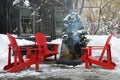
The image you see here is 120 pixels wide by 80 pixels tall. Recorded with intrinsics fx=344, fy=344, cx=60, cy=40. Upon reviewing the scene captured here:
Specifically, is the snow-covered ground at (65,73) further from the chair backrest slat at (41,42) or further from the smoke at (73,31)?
the smoke at (73,31)

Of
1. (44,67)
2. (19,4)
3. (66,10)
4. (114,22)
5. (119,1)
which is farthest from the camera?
(119,1)

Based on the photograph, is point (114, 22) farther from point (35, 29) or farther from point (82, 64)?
point (82, 64)

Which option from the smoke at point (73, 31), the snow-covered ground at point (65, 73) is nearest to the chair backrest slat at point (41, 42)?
the snow-covered ground at point (65, 73)

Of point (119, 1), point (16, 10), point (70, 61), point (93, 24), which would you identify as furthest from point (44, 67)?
point (119, 1)

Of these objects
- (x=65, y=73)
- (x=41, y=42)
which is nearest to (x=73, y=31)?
(x=41, y=42)

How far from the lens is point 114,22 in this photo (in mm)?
24125

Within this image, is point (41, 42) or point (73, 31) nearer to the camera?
point (41, 42)

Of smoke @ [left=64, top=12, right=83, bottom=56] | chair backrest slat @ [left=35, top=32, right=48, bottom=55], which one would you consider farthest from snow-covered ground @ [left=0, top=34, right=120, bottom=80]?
smoke @ [left=64, top=12, right=83, bottom=56]

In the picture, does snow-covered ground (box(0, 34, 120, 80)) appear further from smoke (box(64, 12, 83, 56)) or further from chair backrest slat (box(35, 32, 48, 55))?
smoke (box(64, 12, 83, 56))

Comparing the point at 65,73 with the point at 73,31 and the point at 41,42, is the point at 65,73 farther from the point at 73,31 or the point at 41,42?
the point at 73,31

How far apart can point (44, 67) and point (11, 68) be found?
1370mm

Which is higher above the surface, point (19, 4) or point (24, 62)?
point (19, 4)

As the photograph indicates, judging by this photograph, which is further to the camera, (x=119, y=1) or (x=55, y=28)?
(x=119, y=1)

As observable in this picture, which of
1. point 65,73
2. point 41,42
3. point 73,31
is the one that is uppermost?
point 73,31
